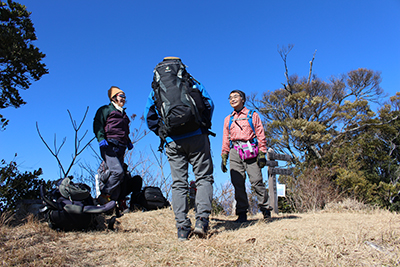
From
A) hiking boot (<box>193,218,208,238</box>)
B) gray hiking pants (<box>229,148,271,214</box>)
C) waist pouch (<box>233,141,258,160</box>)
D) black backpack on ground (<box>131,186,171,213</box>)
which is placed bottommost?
hiking boot (<box>193,218,208,238</box>)

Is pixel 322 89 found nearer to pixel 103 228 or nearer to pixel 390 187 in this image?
pixel 390 187

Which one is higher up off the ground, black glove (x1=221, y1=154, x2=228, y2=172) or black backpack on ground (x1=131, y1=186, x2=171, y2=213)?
black glove (x1=221, y1=154, x2=228, y2=172)

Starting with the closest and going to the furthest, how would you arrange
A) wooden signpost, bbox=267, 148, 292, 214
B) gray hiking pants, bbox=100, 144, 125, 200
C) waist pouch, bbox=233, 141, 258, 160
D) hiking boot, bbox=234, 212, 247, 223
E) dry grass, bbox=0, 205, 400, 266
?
dry grass, bbox=0, 205, 400, 266, gray hiking pants, bbox=100, 144, 125, 200, waist pouch, bbox=233, 141, 258, 160, hiking boot, bbox=234, 212, 247, 223, wooden signpost, bbox=267, 148, 292, 214

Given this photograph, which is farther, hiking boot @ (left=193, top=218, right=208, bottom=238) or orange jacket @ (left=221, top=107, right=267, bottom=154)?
orange jacket @ (left=221, top=107, right=267, bottom=154)

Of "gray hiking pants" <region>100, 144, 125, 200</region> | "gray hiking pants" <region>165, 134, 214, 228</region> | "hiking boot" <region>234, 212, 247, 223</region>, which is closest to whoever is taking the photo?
"gray hiking pants" <region>165, 134, 214, 228</region>

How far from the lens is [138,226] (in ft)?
12.4

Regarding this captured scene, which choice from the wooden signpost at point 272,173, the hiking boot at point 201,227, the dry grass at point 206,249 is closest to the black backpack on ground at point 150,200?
the dry grass at point 206,249

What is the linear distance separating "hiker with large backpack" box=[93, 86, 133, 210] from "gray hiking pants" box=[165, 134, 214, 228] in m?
1.24

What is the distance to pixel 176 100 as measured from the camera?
2838 mm

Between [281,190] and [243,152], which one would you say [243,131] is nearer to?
[243,152]

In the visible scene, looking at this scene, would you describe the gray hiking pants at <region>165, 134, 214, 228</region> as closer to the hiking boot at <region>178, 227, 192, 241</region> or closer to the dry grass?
the hiking boot at <region>178, 227, 192, 241</region>

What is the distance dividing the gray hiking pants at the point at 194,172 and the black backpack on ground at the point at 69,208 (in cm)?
85

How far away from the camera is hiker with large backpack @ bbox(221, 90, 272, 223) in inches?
161

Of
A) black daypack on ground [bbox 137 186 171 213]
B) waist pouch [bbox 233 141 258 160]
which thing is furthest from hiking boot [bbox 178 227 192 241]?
black daypack on ground [bbox 137 186 171 213]
